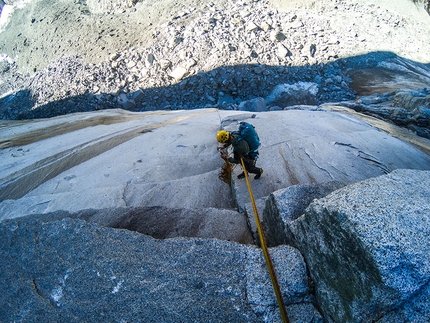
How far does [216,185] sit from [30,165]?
3.52 meters

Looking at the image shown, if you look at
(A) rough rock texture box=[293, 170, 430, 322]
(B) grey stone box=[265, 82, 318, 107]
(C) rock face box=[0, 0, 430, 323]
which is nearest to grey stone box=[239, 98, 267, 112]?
(C) rock face box=[0, 0, 430, 323]

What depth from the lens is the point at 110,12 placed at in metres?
14.6

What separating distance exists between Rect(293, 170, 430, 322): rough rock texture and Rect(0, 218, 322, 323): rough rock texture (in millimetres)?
215

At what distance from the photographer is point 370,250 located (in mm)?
1293

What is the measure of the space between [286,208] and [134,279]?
1343 mm

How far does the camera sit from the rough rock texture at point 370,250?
1.26m

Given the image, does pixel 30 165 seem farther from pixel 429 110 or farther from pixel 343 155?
pixel 429 110

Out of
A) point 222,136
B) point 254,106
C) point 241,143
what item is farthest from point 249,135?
point 254,106

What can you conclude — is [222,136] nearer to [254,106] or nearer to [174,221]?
[174,221]

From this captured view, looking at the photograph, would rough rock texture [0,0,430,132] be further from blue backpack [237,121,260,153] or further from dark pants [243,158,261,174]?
blue backpack [237,121,260,153]

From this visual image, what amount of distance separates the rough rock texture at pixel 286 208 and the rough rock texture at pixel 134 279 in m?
0.25

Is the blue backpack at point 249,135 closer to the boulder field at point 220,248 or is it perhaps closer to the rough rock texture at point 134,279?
the boulder field at point 220,248

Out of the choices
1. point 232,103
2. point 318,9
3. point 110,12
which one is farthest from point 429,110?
point 110,12

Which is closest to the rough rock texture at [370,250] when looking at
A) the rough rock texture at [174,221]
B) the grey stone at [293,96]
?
the rough rock texture at [174,221]
